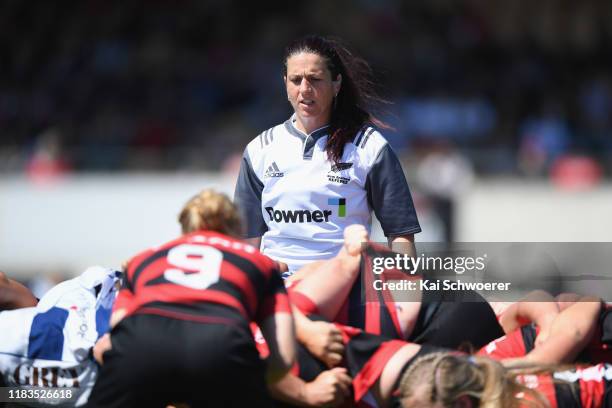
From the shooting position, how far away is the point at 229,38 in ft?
55.3

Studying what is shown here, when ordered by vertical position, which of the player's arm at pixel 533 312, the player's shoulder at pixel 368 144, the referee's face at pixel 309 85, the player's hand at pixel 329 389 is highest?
the referee's face at pixel 309 85

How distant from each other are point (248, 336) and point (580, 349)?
1.47 metres

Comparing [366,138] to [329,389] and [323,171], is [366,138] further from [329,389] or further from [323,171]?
[329,389]

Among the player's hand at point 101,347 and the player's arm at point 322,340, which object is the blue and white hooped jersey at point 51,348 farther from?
the player's arm at point 322,340

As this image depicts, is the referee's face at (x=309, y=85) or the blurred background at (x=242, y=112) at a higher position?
the blurred background at (x=242, y=112)

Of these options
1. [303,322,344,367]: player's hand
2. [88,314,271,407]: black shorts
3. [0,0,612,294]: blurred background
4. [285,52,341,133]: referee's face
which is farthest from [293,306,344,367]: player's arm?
[0,0,612,294]: blurred background

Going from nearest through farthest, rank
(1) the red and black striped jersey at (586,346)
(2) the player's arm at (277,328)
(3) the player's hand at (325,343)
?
(2) the player's arm at (277,328), (3) the player's hand at (325,343), (1) the red and black striped jersey at (586,346)

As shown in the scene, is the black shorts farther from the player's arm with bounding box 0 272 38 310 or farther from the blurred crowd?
the blurred crowd

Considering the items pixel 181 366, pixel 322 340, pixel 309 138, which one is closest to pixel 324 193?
pixel 309 138

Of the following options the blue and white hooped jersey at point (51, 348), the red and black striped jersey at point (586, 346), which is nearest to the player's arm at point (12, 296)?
the blue and white hooped jersey at point (51, 348)

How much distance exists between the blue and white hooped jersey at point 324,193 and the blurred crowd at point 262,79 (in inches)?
343

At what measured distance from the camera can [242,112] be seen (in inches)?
613

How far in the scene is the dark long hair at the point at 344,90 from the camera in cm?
521

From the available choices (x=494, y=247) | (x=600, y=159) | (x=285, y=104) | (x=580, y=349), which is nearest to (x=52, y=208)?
(x=285, y=104)
